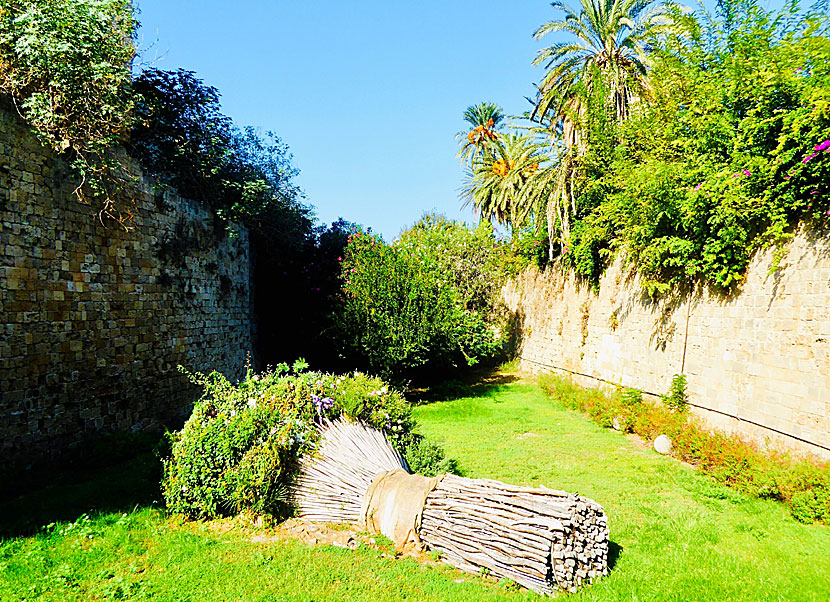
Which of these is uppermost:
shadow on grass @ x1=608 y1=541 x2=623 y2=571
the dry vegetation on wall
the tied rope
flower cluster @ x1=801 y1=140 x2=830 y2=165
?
flower cluster @ x1=801 y1=140 x2=830 y2=165

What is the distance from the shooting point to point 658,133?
955 centimetres

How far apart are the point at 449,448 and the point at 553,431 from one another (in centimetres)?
255

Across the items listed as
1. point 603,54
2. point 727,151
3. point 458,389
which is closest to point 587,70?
point 603,54

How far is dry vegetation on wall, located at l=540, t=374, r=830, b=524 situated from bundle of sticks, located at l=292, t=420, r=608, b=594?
3105 millimetres

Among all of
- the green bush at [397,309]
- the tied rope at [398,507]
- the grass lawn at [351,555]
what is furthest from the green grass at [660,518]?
the green bush at [397,309]

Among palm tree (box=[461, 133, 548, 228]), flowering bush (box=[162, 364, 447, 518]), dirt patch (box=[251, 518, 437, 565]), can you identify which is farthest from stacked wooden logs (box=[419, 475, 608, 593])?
palm tree (box=[461, 133, 548, 228])

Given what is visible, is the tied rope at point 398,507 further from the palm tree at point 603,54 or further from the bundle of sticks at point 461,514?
the palm tree at point 603,54

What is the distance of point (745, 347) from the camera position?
721 centimetres

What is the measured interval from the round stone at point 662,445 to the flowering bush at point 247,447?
4.69 metres

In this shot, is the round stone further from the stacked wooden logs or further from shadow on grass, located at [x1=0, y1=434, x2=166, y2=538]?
shadow on grass, located at [x1=0, y1=434, x2=166, y2=538]

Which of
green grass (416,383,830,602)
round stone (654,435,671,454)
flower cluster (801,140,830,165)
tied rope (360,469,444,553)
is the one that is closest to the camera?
green grass (416,383,830,602)

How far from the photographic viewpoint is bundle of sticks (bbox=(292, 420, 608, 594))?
3.74 m

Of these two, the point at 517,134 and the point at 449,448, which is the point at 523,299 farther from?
the point at 517,134

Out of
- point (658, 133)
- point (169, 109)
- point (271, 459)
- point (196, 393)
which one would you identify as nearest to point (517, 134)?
point (658, 133)
